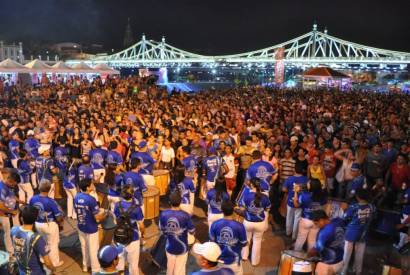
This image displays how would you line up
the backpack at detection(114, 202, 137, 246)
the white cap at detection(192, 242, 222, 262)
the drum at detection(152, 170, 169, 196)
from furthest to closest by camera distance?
the drum at detection(152, 170, 169, 196)
the backpack at detection(114, 202, 137, 246)
the white cap at detection(192, 242, 222, 262)

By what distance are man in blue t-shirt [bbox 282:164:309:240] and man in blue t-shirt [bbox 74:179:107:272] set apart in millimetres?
3325

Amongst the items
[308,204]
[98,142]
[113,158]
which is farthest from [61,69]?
[308,204]

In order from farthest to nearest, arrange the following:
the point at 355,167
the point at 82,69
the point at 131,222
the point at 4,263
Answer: the point at 82,69 < the point at 355,167 < the point at 131,222 < the point at 4,263

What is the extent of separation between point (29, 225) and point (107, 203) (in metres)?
3.24

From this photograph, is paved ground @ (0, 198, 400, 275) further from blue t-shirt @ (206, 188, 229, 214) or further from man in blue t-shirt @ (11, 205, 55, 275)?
man in blue t-shirt @ (11, 205, 55, 275)

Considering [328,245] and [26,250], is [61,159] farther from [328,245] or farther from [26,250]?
[328,245]

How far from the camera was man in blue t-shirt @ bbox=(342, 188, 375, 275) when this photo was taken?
5992mm

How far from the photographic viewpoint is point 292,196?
746cm

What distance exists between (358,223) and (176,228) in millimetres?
2749

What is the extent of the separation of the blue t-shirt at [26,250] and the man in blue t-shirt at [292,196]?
4.38 meters

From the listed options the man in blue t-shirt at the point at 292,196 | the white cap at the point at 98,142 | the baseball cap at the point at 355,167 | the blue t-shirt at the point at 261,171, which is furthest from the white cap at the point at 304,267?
the white cap at the point at 98,142

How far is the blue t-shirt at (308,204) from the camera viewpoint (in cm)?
655

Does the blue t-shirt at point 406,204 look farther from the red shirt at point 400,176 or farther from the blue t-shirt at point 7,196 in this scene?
the blue t-shirt at point 7,196

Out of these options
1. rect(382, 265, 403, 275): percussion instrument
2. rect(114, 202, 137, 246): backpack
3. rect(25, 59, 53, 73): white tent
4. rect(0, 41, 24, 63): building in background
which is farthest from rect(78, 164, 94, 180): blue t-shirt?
rect(0, 41, 24, 63): building in background
